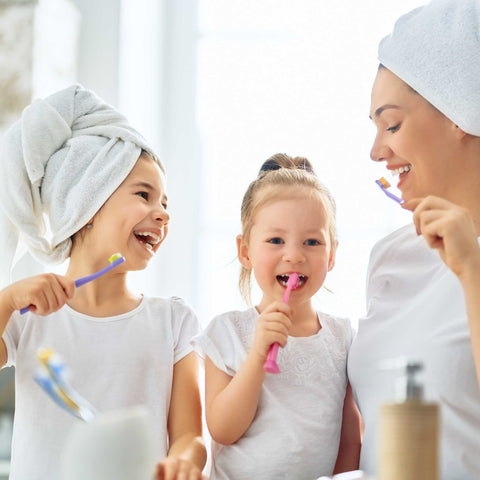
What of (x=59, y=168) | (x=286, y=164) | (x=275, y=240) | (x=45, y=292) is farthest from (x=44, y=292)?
(x=286, y=164)

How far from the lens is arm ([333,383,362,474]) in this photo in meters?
1.39

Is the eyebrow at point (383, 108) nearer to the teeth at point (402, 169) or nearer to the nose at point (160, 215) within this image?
the teeth at point (402, 169)

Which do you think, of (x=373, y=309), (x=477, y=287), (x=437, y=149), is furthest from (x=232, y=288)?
(x=477, y=287)

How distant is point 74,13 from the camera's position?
2.21 meters

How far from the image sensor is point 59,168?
1.50 m

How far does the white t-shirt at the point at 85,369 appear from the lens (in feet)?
4.57

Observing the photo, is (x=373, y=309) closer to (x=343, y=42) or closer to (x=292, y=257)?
(x=292, y=257)

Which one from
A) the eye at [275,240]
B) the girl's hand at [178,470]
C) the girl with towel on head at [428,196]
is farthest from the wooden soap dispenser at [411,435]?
the eye at [275,240]

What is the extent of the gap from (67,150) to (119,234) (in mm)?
218

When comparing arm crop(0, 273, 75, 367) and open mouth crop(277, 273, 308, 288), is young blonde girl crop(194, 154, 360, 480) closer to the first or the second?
open mouth crop(277, 273, 308, 288)

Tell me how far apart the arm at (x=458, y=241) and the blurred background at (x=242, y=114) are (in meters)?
1.27

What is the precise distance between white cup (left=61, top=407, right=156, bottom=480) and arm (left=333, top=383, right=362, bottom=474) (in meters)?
0.73

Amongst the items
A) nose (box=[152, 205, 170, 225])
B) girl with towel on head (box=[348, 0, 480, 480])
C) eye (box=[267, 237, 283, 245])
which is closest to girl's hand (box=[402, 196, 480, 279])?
girl with towel on head (box=[348, 0, 480, 480])

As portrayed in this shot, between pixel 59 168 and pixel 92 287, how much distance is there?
10.2 inches
